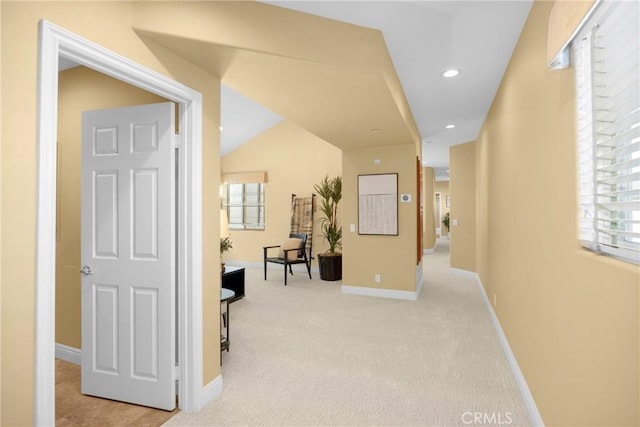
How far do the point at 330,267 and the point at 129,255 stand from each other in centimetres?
445

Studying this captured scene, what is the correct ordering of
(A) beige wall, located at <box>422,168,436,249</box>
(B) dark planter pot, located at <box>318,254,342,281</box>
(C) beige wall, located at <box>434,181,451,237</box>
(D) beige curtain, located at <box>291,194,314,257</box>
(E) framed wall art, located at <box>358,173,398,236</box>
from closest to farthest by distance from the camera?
(E) framed wall art, located at <box>358,173,398,236</box> < (B) dark planter pot, located at <box>318,254,342,281</box> < (D) beige curtain, located at <box>291,194,314,257</box> < (A) beige wall, located at <box>422,168,436,249</box> < (C) beige wall, located at <box>434,181,451,237</box>

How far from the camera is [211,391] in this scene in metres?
2.36

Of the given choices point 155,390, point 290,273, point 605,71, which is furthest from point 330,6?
point 290,273

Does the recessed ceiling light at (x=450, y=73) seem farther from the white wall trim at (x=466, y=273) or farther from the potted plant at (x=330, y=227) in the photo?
the white wall trim at (x=466, y=273)

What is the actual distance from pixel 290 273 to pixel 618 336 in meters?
6.22

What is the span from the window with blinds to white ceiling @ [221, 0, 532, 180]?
110 cm

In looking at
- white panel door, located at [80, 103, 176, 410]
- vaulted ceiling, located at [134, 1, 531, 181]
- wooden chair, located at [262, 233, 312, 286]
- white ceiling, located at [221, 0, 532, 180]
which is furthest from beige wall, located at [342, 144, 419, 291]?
white panel door, located at [80, 103, 176, 410]

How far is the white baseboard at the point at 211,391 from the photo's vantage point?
2.29m

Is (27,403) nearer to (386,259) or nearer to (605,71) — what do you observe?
(605,71)

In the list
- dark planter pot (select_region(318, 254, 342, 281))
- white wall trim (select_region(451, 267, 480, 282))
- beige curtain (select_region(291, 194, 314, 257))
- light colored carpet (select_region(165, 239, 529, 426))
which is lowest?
light colored carpet (select_region(165, 239, 529, 426))

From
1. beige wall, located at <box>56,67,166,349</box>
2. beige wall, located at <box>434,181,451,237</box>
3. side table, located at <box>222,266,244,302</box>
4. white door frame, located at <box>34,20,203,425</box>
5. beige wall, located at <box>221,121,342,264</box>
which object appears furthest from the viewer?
beige wall, located at <box>434,181,451,237</box>

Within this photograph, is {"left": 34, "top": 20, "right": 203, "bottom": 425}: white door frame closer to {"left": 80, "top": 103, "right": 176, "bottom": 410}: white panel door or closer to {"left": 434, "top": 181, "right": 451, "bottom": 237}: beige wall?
{"left": 80, "top": 103, "right": 176, "bottom": 410}: white panel door

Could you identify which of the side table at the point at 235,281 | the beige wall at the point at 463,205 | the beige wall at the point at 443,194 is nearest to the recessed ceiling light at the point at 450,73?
the side table at the point at 235,281

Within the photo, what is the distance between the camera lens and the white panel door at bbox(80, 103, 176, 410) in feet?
7.28
